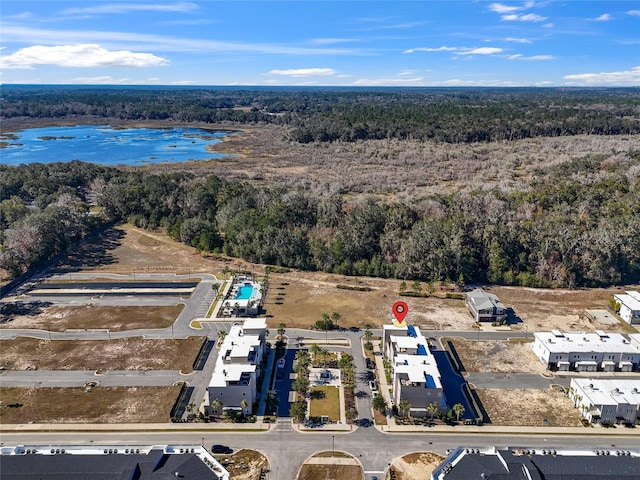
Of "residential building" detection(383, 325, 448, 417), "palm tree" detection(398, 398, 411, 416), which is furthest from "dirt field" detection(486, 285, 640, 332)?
"palm tree" detection(398, 398, 411, 416)

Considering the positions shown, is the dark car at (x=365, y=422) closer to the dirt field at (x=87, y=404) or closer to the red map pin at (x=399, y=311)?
the red map pin at (x=399, y=311)

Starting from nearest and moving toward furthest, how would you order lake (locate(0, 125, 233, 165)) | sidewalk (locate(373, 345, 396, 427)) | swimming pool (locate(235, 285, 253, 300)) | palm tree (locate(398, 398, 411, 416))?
palm tree (locate(398, 398, 411, 416)), sidewalk (locate(373, 345, 396, 427)), swimming pool (locate(235, 285, 253, 300)), lake (locate(0, 125, 233, 165))

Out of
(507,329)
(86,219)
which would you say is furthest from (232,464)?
(86,219)

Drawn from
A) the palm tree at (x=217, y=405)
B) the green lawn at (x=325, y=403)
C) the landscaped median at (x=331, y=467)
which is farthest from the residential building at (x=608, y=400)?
the palm tree at (x=217, y=405)

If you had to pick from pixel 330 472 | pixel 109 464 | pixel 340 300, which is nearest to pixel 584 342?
pixel 340 300

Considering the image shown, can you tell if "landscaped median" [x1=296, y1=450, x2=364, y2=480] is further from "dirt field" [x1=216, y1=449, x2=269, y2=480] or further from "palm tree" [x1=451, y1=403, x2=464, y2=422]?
"palm tree" [x1=451, y1=403, x2=464, y2=422]

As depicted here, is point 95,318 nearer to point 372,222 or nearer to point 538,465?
point 372,222
